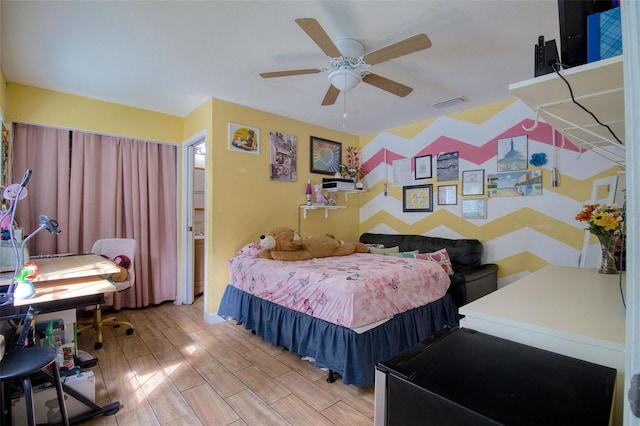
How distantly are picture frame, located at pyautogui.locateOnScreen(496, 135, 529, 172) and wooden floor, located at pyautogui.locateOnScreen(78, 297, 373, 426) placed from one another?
2.68m

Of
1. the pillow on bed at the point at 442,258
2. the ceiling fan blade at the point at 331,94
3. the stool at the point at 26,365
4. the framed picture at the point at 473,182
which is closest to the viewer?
the stool at the point at 26,365

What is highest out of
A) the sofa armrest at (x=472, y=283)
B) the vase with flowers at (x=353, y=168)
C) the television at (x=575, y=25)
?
the vase with flowers at (x=353, y=168)

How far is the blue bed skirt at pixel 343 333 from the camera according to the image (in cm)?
188

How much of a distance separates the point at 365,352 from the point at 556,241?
7.58 ft

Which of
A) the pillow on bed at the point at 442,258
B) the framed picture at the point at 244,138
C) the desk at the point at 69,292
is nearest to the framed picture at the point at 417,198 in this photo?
the pillow on bed at the point at 442,258

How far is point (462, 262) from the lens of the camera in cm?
320

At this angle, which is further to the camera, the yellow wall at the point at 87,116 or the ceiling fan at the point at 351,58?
the yellow wall at the point at 87,116

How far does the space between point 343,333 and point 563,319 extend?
4.03 ft

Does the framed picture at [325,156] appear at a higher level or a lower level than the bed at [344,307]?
higher

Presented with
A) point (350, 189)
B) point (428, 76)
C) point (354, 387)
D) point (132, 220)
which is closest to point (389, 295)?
point (354, 387)

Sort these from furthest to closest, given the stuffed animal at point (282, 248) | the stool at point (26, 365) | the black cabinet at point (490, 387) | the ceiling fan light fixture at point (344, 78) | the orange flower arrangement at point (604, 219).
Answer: the stuffed animal at point (282, 248), the ceiling fan light fixture at point (344, 78), the orange flower arrangement at point (604, 219), the stool at point (26, 365), the black cabinet at point (490, 387)

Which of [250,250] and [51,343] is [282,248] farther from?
[51,343]

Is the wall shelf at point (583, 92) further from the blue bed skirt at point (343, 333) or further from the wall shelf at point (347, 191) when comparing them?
the wall shelf at point (347, 191)

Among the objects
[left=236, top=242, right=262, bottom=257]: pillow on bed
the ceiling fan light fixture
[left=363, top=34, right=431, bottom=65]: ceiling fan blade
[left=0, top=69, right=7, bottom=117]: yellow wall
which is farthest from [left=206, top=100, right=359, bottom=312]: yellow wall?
[left=363, top=34, right=431, bottom=65]: ceiling fan blade
